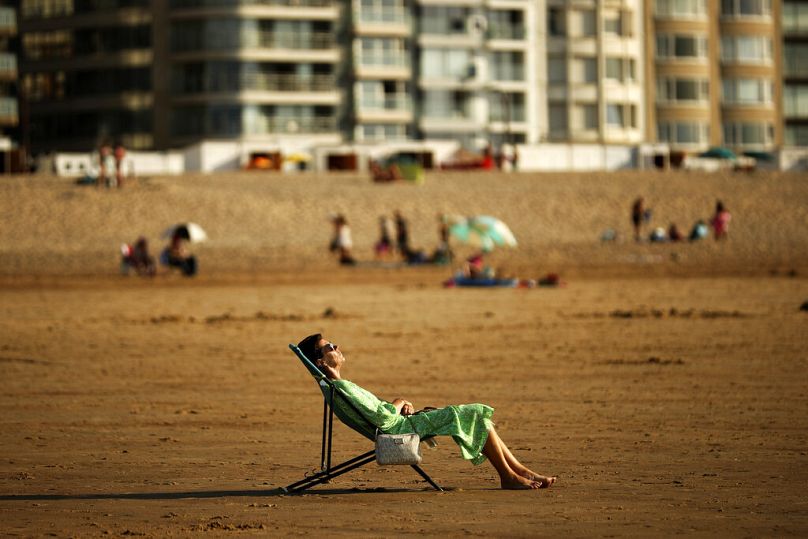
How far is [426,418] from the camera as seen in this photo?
35.8 ft

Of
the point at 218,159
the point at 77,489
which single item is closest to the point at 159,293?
the point at 77,489

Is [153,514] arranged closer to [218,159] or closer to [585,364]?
[585,364]

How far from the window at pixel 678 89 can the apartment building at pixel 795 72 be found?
275 inches

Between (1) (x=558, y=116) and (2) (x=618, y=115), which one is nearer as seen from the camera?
(1) (x=558, y=116)

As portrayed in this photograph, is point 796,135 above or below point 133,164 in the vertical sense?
above

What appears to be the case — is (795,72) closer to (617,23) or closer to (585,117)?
(617,23)

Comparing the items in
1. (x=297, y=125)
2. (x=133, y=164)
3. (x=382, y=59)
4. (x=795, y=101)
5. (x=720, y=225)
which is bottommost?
(x=720, y=225)

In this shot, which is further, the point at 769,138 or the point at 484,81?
the point at 769,138

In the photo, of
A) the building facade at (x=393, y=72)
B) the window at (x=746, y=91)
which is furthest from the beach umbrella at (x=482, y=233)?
the window at (x=746, y=91)

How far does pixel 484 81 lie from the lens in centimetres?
8925

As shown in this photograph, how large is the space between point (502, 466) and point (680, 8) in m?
87.8

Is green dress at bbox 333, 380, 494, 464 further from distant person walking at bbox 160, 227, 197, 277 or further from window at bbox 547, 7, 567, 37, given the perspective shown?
window at bbox 547, 7, 567, 37

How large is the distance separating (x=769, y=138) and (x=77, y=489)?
90.9m

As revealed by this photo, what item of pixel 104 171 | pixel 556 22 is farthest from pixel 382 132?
pixel 104 171
